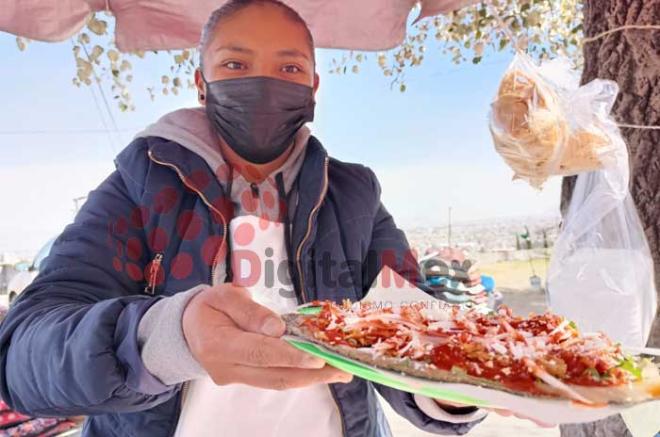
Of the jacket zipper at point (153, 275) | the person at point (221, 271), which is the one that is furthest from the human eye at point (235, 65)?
the jacket zipper at point (153, 275)

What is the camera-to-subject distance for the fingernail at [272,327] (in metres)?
0.80

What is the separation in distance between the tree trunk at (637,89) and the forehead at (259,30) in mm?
1065

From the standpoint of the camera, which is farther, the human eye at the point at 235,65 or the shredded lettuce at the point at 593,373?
the human eye at the point at 235,65

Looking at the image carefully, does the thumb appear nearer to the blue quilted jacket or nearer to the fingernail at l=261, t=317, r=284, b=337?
the fingernail at l=261, t=317, r=284, b=337

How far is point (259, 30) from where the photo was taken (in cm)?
134

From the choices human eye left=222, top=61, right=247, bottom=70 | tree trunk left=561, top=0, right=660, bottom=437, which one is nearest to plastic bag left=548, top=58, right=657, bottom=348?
tree trunk left=561, top=0, right=660, bottom=437

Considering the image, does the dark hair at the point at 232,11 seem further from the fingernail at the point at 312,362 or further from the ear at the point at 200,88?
the fingernail at the point at 312,362

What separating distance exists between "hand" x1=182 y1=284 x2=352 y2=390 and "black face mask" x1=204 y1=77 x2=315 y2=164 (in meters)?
0.70

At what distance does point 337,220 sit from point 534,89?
616 mm

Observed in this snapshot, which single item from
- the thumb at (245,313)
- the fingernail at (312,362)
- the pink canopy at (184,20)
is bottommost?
the fingernail at (312,362)

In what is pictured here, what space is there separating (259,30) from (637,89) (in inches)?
48.2

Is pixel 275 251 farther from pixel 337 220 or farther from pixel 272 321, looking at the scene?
pixel 272 321

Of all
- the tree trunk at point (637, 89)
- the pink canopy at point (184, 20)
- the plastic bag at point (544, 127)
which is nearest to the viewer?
the plastic bag at point (544, 127)

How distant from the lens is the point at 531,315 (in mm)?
1266
